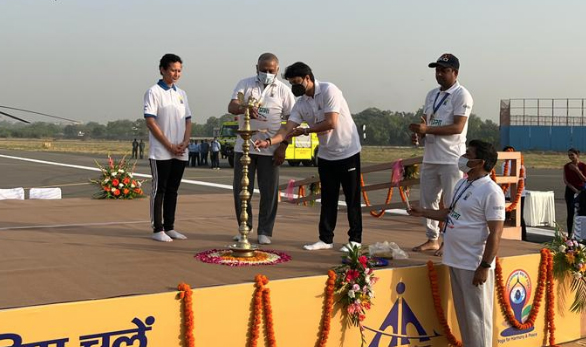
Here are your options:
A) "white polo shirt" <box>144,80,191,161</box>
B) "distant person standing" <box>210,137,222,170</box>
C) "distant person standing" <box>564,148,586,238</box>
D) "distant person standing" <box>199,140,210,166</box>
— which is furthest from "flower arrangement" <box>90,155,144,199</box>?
"distant person standing" <box>199,140,210,166</box>

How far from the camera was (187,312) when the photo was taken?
11.4 feet

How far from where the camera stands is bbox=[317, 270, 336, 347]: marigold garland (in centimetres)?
393

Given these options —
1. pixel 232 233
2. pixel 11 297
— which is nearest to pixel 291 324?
pixel 11 297

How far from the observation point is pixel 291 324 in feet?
12.7

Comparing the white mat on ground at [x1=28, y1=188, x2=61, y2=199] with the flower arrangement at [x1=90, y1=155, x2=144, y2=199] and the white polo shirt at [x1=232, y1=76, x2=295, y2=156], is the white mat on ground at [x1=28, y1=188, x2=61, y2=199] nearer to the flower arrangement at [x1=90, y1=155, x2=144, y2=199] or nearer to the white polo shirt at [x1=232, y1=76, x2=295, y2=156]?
the flower arrangement at [x1=90, y1=155, x2=144, y2=199]

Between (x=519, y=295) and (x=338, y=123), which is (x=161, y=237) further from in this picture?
(x=519, y=295)

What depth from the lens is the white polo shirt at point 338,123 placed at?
497 centimetres

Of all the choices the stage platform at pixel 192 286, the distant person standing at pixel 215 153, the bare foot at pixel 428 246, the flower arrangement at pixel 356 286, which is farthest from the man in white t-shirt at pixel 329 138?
the distant person standing at pixel 215 153

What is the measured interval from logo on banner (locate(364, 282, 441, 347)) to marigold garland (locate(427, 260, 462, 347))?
0.40ft

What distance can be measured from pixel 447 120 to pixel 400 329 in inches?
69.3

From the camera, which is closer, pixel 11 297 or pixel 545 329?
pixel 11 297

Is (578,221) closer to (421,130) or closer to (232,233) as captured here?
(421,130)

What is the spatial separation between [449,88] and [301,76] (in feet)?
4.00

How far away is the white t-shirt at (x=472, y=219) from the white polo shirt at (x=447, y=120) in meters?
0.97
